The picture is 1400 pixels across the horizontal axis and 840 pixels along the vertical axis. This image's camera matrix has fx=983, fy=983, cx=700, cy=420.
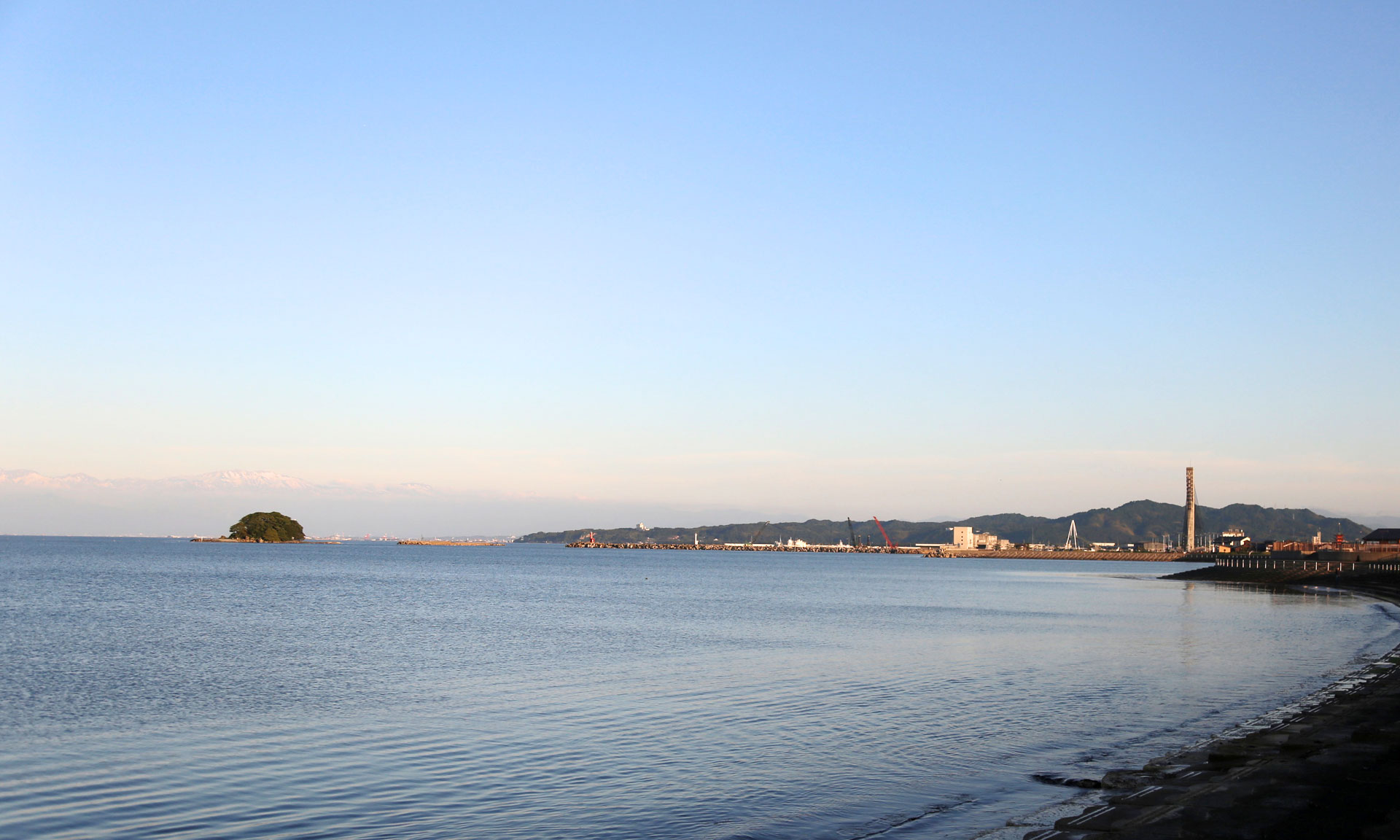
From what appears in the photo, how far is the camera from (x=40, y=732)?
20062 mm

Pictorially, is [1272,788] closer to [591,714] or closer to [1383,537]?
[591,714]

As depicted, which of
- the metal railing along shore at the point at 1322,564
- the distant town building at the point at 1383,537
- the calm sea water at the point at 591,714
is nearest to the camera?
the calm sea water at the point at 591,714

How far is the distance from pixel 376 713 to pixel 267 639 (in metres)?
18.7

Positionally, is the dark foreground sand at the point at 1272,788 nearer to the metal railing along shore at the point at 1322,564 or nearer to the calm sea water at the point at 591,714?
the calm sea water at the point at 591,714

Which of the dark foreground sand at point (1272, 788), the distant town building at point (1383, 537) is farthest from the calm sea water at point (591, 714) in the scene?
the distant town building at point (1383, 537)

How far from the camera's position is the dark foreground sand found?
12.0m

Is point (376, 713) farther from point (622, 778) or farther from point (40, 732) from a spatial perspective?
point (622, 778)

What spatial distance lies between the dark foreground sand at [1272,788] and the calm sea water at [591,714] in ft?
4.70

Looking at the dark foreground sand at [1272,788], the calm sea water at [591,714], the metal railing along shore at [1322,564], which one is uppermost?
the dark foreground sand at [1272,788]

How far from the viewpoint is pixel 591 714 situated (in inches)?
912

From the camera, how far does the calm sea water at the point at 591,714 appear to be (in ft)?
49.0

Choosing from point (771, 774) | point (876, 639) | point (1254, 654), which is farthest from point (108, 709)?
point (1254, 654)

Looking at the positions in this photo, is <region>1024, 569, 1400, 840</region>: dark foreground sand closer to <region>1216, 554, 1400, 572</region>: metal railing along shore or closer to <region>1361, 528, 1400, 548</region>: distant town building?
<region>1216, 554, 1400, 572</region>: metal railing along shore

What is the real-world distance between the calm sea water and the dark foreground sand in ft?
4.70
